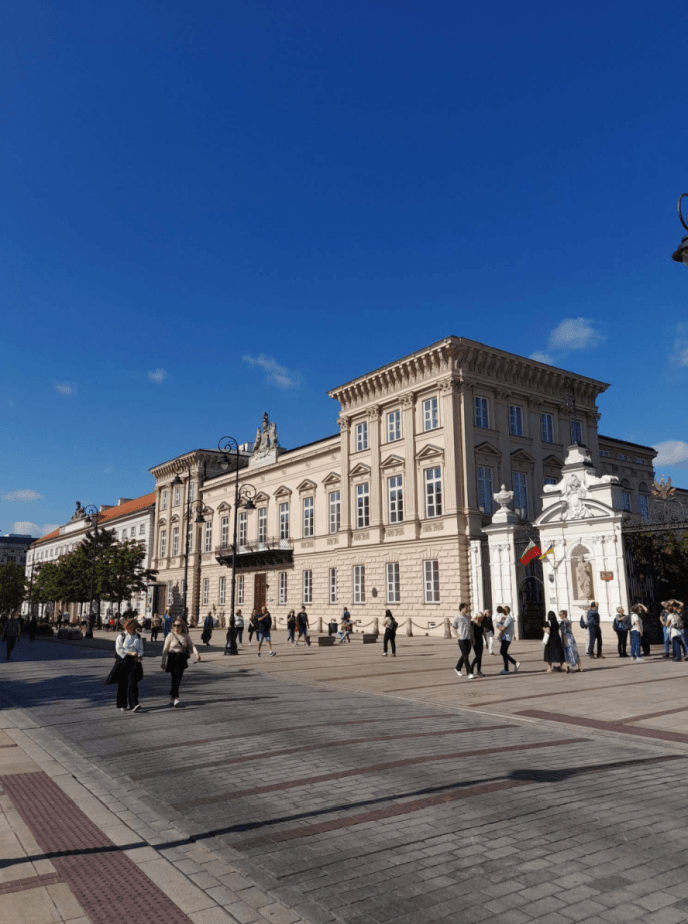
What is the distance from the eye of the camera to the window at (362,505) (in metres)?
39.2

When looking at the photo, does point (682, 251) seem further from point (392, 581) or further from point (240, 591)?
point (240, 591)

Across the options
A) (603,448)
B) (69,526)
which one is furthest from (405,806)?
(69,526)

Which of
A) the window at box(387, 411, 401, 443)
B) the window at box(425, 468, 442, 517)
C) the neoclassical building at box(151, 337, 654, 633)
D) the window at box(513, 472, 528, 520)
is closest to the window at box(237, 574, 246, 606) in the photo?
the neoclassical building at box(151, 337, 654, 633)

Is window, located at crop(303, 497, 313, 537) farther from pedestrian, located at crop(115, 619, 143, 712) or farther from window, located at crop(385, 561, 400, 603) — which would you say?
pedestrian, located at crop(115, 619, 143, 712)

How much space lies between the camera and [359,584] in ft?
127

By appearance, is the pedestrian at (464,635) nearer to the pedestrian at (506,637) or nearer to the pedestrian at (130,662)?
the pedestrian at (506,637)

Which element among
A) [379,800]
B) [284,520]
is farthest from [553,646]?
[284,520]

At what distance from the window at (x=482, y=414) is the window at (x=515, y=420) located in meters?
1.93

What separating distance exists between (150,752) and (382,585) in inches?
1136

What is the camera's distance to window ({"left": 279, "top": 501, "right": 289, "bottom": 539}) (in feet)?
153

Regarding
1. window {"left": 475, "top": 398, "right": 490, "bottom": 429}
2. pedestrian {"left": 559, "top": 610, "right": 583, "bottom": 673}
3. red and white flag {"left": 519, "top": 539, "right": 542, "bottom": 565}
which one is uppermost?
window {"left": 475, "top": 398, "right": 490, "bottom": 429}

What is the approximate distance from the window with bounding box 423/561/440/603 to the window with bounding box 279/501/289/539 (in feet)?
47.5

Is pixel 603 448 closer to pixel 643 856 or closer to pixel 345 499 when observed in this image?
pixel 345 499

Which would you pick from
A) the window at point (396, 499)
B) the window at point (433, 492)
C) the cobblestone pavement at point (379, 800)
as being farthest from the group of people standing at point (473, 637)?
the window at point (396, 499)
